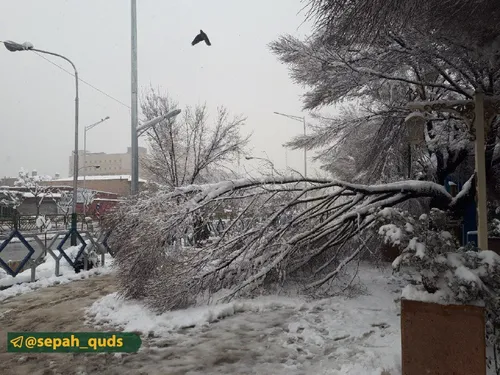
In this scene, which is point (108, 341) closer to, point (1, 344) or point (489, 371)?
point (1, 344)

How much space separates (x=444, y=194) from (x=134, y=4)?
977 centimetres

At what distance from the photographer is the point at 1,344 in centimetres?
487

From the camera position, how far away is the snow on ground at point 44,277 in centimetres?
818

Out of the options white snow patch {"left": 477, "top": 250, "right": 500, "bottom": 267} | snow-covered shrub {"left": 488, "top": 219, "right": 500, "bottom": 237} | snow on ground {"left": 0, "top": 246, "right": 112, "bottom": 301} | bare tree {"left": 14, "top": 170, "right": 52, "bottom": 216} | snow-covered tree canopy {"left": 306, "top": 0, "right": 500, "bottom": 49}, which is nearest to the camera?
white snow patch {"left": 477, "top": 250, "right": 500, "bottom": 267}

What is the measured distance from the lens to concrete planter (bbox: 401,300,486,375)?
2.86 meters

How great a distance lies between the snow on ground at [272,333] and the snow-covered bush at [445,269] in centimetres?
103

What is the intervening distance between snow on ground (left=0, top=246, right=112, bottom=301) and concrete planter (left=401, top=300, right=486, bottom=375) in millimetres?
6210

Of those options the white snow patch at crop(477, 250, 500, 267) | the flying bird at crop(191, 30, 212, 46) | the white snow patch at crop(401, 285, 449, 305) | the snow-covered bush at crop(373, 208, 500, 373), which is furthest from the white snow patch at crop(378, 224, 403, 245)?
the flying bird at crop(191, 30, 212, 46)

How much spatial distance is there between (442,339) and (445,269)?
53 cm

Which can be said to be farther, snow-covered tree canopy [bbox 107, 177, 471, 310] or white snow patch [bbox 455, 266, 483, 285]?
snow-covered tree canopy [bbox 107, 177, 471, 310]

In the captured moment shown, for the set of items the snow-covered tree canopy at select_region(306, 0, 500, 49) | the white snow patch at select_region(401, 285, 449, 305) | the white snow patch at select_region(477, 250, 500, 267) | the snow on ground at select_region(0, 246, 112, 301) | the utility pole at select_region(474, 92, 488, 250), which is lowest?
the snow on ground at select_region(0, 246, 112, 301)

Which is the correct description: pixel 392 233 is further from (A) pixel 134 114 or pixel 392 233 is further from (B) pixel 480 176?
(A) pixel 134 114

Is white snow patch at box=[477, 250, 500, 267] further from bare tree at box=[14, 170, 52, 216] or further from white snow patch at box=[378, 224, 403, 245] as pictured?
bare tree at box=[14, 170, 52, 216]

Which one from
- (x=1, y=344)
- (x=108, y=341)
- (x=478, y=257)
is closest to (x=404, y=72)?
(x=478, y=257)
